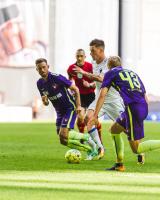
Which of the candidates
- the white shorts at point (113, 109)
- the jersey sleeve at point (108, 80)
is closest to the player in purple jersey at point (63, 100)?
the white shorts at point (113, 109)

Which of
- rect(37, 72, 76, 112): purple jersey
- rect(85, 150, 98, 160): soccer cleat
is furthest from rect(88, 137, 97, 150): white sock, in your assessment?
rect(37, 72, 76, 112): purple jersey

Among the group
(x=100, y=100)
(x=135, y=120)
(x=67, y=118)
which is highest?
(x=100, y=100)

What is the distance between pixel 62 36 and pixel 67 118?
30.6 meters

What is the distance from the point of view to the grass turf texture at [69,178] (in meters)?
10.4

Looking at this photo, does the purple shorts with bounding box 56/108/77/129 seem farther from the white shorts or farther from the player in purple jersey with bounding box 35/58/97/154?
the white shorts

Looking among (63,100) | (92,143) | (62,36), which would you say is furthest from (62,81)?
(62,36)

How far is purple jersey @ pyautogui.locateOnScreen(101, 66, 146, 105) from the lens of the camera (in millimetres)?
13238

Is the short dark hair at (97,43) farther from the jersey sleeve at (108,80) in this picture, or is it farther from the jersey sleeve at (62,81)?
the jersey sleeve at (108,80)

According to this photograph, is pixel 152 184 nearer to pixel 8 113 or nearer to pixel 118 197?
pixel 118 197

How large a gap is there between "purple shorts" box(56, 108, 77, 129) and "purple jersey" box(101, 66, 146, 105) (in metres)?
3.21

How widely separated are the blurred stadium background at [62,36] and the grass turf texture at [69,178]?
86.9 feet

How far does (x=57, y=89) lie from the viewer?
53.3 feet

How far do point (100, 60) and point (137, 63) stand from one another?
106 feet

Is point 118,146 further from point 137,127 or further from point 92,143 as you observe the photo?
point 92,143
